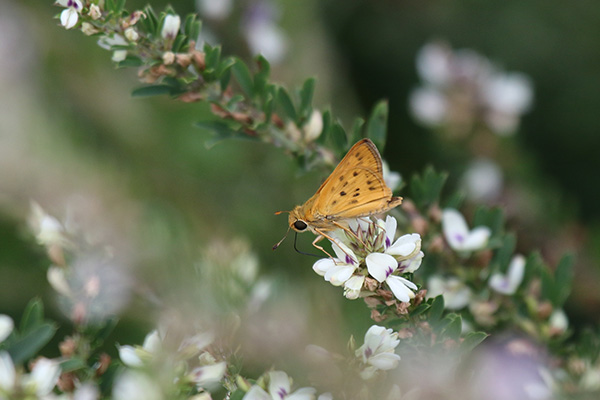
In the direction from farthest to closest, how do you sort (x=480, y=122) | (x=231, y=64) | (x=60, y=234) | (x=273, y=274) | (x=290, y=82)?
(x=290, y=82) < (x=480, y=122) < (x=273, y=274) < (x=60, y=234) < (x=231, y=64)

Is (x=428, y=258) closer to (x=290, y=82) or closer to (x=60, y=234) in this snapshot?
(x=60, y=234)

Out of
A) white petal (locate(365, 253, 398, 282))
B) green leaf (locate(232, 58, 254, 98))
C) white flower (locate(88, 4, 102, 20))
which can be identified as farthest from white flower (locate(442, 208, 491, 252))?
white flower (locate(88, 4, 102, 20))

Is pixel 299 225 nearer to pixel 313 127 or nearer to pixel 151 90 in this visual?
pixel 313 127

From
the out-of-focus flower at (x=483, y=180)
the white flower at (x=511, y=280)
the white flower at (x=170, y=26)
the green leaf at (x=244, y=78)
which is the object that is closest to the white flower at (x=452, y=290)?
the white flower at (x=511, y=280)

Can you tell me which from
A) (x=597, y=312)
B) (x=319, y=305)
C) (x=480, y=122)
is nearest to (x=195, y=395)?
(x=319, y=305)

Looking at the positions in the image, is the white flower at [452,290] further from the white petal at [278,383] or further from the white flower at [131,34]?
the white flower at [131,34]

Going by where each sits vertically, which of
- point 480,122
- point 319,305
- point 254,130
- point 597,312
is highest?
point 254,130

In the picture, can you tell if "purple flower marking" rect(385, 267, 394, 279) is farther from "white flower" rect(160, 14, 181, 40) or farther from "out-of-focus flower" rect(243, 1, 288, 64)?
"out-of-focus flower" rect(243, 1, 288, 64)
